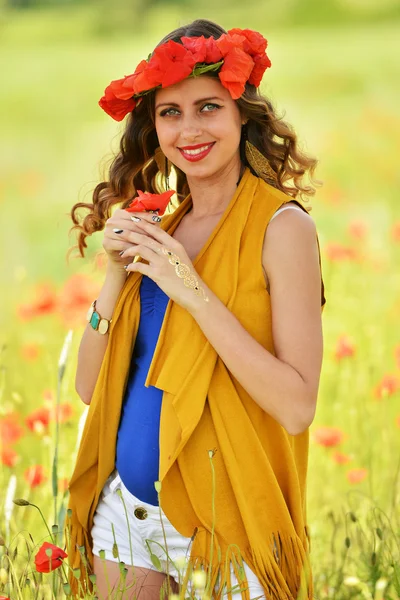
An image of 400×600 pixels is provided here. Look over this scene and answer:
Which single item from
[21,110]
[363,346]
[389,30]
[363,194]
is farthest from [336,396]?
[389,30]

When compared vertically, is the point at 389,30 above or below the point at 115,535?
above

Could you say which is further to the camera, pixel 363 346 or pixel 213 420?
pixel 363 346

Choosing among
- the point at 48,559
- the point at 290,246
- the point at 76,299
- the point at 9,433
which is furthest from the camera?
the point at 76,299

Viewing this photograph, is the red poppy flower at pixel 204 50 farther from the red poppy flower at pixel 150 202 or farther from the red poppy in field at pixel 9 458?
the red poppy in field at pixel 9 458

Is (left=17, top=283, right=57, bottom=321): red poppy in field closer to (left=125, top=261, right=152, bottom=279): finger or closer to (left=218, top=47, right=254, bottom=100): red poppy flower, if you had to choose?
(left=125, top=261, right=152, bottom=279): finger

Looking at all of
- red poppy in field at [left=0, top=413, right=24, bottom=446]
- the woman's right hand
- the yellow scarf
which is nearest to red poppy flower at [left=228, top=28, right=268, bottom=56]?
the yellow scarf

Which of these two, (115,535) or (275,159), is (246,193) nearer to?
(275,159)

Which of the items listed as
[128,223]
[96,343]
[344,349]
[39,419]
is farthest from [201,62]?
[344,349]

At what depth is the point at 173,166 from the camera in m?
2.79

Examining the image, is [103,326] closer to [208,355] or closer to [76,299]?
[208,355]

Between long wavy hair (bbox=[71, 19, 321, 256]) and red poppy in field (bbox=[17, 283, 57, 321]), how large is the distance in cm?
155

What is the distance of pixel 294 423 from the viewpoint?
2.26m

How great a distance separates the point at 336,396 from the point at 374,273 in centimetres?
194

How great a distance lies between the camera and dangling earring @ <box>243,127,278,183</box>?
250 cm
